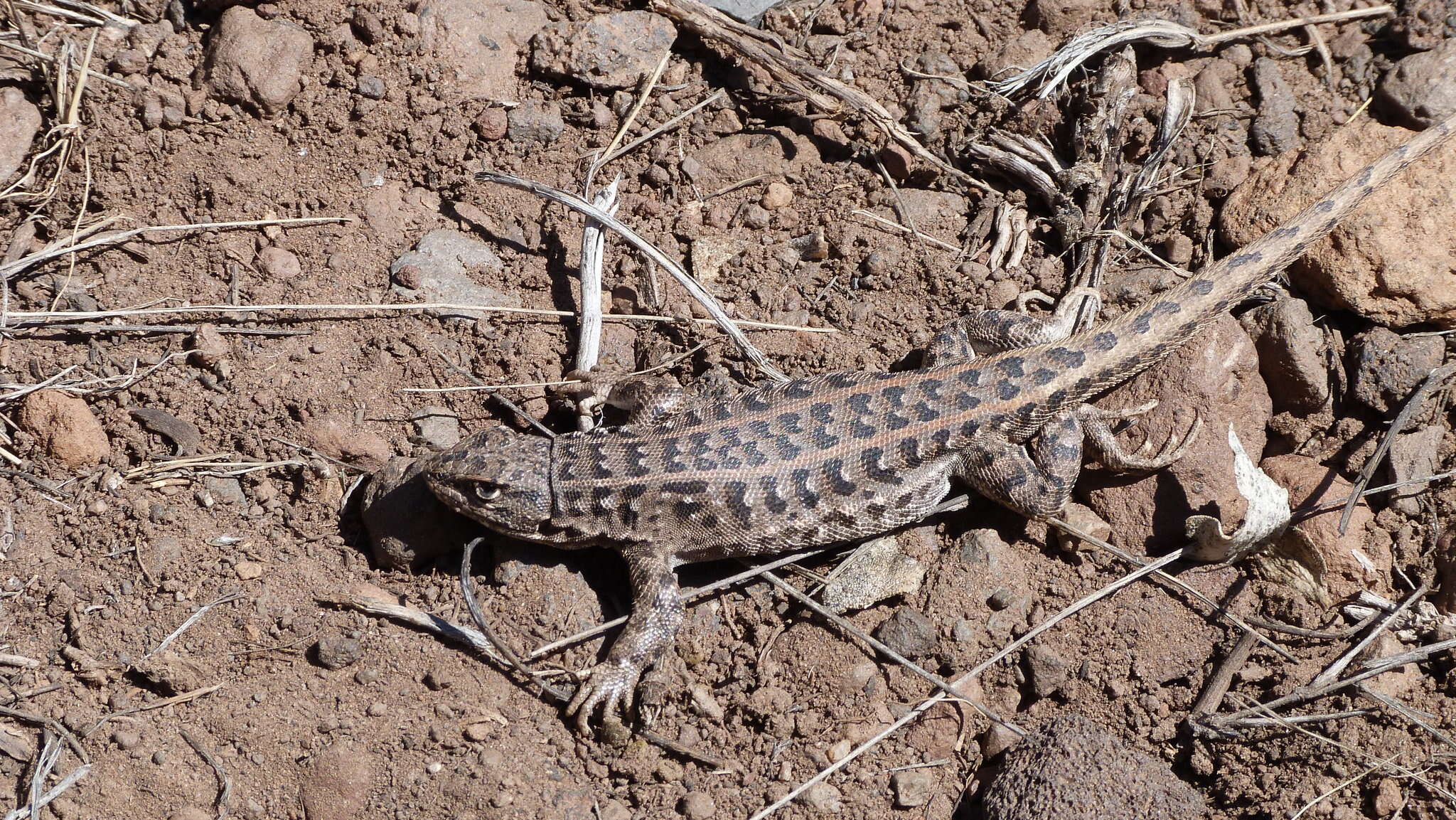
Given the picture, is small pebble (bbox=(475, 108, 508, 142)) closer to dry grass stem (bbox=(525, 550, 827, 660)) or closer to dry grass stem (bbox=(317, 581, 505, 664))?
dry grass stem (bbox=(317, 581, 505, 664))

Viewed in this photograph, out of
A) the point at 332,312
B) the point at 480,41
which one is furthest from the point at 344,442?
the point at 480,41

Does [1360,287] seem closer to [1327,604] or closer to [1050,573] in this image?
[1327,604]

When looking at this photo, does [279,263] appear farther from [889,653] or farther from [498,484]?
[889,653]

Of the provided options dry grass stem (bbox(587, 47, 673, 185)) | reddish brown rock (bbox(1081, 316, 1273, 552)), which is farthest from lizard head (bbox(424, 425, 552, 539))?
reddish brown rock (bbox(1081, 316, 1273, 552))

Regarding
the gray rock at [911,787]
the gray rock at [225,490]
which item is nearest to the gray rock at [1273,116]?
the gray rock at [911,787]

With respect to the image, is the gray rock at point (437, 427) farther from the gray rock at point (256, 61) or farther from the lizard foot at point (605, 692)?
the gray rock at point (256, 61)

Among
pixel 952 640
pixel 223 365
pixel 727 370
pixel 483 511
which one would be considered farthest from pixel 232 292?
pixel 952 640
